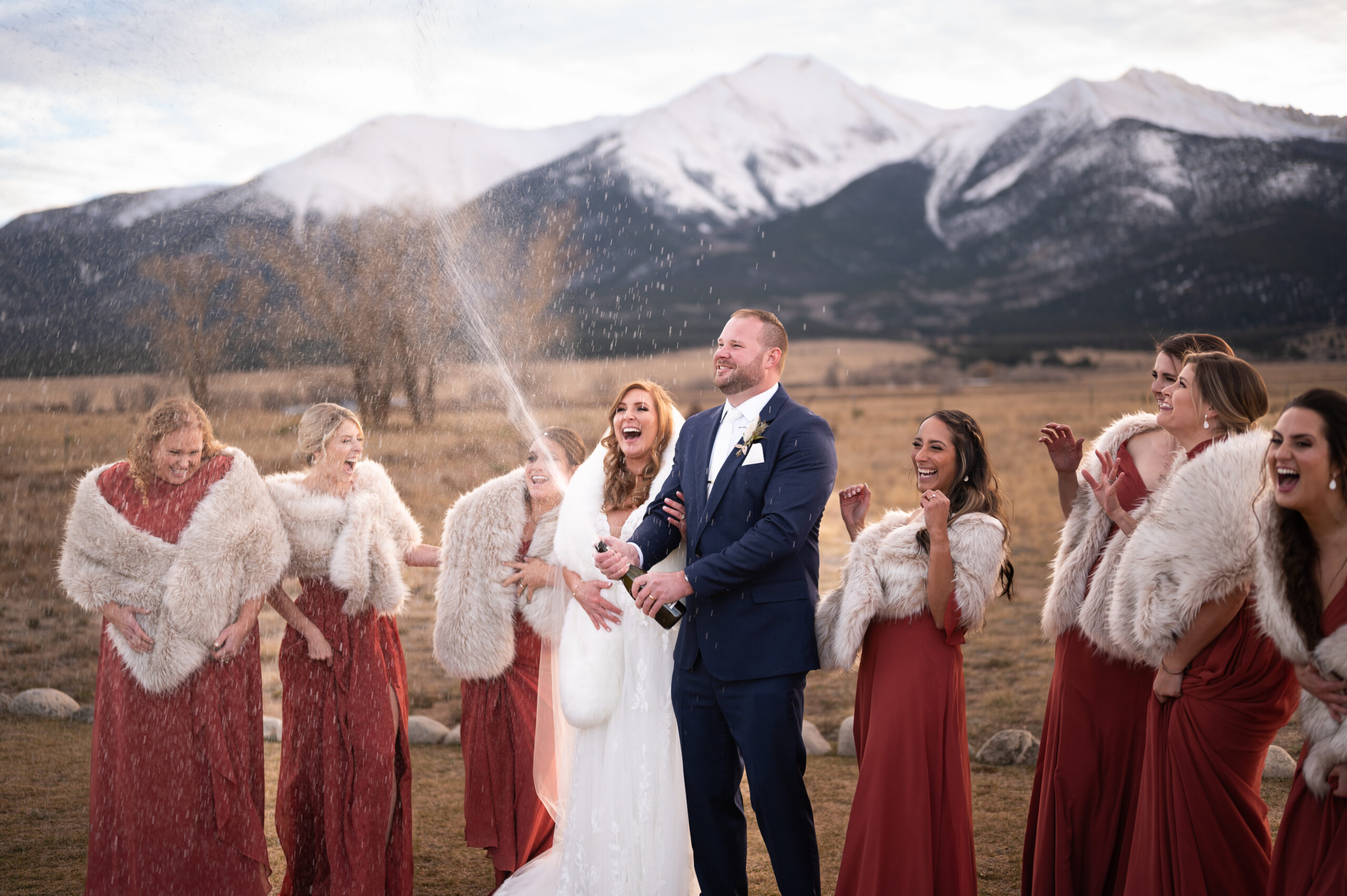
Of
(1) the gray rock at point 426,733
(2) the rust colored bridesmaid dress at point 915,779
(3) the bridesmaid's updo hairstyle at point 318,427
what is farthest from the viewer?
(1) the gray rock at point 426,733

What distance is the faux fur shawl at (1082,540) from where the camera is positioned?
3.83m

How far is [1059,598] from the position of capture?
384cm

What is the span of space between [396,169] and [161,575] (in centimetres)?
1885

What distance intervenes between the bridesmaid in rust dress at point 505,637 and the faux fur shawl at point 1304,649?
2.96 m

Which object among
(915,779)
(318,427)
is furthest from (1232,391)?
(318,427)

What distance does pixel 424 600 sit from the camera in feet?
45.4

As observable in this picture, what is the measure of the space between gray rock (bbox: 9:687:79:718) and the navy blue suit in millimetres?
6565

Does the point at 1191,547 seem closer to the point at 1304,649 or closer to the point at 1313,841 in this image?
the point at 1304,649

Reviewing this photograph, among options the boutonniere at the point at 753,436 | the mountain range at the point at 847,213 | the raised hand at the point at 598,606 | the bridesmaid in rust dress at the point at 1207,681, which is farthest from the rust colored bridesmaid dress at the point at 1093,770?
the mountain range at the point at 847,213

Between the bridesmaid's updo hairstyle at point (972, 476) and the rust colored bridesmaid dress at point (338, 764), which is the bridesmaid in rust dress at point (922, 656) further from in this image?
the rust colored bridesmaid dress at point (338, 764)

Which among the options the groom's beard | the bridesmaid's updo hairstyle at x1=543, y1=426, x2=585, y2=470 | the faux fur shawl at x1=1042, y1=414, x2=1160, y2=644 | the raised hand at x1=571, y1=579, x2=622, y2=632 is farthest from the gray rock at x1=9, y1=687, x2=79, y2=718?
the faux fur shawl at x1=1042, y1=414, x2=1160, y2=644

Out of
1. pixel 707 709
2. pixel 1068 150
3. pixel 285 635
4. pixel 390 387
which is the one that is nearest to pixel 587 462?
pixel 707 709

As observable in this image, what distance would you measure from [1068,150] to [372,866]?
91473 millimetres

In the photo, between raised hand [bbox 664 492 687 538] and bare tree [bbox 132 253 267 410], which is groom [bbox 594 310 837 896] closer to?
raised hand [bbox 664 492 687 538]
